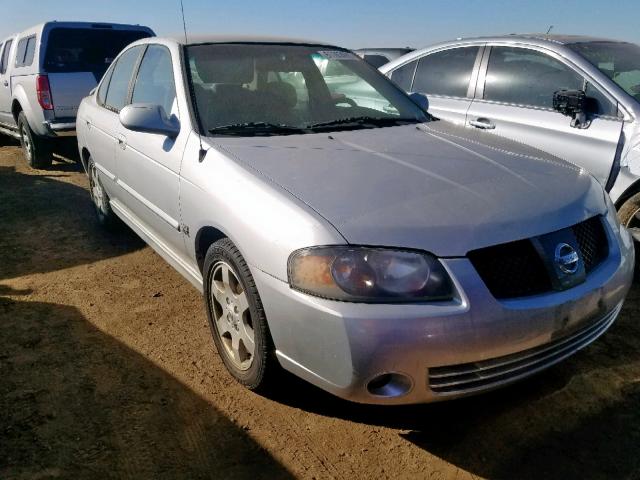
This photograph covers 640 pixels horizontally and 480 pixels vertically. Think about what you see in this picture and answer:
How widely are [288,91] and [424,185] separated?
4.21 ft

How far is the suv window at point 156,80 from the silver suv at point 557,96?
2.27 meters

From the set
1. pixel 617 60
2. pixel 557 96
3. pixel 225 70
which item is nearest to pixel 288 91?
pixel 225 70

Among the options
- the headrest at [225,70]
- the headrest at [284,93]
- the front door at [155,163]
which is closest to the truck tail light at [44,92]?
the front door at [155,163]

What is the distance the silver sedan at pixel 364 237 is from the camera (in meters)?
1.82

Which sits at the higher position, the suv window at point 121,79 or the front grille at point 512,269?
the suv window at point 121,79

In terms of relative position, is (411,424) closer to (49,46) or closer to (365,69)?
(365,69)

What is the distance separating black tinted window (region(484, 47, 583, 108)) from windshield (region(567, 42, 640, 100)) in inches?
7.5

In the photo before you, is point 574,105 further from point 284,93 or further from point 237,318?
point 237,318

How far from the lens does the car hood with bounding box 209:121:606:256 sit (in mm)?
1881

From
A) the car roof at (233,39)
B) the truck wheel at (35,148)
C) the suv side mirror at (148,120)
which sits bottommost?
the truck wheel at (35,148)

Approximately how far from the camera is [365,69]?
3.61 m

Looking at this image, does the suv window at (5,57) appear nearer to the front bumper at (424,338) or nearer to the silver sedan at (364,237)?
the silver sedan at (364,237)

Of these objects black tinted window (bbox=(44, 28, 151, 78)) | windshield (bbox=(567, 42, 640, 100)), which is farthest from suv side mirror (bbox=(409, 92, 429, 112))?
black tinted window (bbox=(44, 28, 151, 78))

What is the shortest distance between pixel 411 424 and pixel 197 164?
1.55 meters
